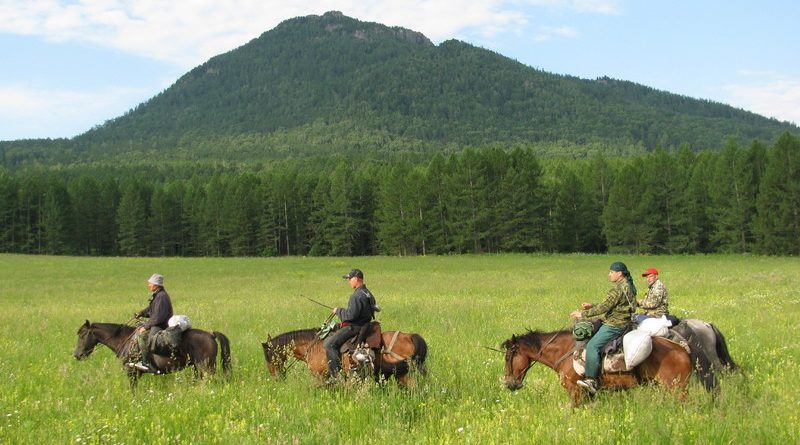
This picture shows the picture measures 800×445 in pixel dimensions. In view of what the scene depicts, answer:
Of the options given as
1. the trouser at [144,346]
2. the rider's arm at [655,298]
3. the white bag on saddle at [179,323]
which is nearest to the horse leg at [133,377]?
the trouser at [144,346]

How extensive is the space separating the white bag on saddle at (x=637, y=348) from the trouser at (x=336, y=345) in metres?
4.58

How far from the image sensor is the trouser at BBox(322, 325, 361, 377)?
10.5 m

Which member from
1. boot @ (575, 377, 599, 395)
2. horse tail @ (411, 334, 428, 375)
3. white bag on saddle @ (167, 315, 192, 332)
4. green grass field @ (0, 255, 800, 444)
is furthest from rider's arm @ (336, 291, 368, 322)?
boot @ (575, 377, 599, 395)

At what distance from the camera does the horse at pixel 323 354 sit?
34.6 feet

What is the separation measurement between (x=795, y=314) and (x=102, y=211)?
107524mm

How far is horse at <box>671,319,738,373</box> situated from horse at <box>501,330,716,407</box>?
1.36 metres

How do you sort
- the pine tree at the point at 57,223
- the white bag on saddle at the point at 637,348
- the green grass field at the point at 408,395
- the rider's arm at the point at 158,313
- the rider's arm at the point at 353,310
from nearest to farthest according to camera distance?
the green grass field at the point at 408,395 → the white bag on saddle at the point at 637,348 → the rider's arm at the point at 353,310 → the rider's arm at the point at 158,313 → the pine tree at the point at 57,223

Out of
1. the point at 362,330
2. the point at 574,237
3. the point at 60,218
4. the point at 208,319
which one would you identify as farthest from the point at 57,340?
the point at 60,218

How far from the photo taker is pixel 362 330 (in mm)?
10570

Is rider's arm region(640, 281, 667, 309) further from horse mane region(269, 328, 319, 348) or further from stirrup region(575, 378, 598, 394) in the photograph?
horse mane region(269, 328, 319, 348)

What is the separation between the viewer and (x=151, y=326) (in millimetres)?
11336

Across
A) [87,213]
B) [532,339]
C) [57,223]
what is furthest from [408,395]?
[87,213]

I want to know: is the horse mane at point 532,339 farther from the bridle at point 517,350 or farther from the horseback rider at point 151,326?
the horseback rider at point 151,326

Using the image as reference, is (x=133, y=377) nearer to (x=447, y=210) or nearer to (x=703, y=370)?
(x=703, y=370)
